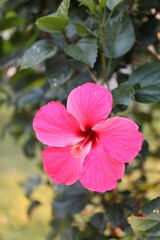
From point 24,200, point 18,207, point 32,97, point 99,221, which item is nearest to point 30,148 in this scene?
point 32,97

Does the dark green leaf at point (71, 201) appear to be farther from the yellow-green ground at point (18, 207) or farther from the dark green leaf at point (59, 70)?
the yellow-green ground at point (18, 207)

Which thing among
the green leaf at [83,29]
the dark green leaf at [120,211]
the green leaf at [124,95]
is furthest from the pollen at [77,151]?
the dark green leaf at [120,211]

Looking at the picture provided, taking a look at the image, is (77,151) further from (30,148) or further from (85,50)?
(30,148)

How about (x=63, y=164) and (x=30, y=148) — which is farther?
(x=30, y=148)

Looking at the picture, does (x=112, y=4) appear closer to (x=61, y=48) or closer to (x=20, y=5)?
(x=61, y=48)

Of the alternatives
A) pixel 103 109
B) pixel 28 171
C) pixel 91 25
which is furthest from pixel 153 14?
pixel 28 171

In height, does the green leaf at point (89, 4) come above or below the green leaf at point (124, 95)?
above
